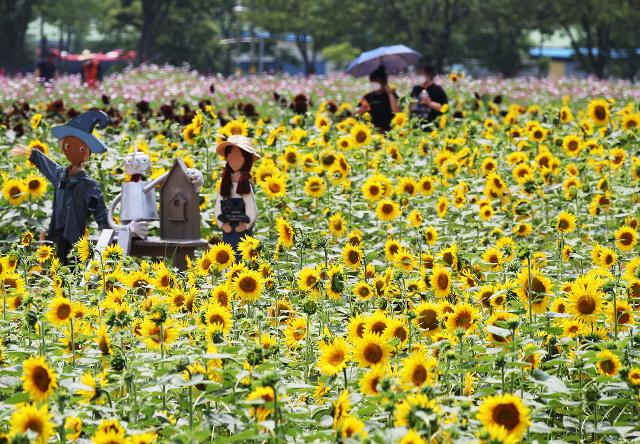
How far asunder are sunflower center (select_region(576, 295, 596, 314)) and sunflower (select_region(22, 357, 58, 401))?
1976 millimetres

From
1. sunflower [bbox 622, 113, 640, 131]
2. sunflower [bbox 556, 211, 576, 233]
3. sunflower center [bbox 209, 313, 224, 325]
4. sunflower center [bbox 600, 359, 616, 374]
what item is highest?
sunflower [bbox 622, 113, 640, 131]

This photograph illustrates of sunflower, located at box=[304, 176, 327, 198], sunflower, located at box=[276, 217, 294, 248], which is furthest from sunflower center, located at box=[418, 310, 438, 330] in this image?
sunflower, located at box=[304, 176, 327, 198]

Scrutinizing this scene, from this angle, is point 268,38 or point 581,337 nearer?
point 581,337

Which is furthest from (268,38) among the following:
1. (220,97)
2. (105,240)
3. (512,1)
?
(105,240)

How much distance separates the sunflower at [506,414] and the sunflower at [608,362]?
32.9 inches

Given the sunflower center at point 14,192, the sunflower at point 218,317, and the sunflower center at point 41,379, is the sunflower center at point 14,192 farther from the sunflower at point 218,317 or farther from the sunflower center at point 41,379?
the sunflower center at point 41,379

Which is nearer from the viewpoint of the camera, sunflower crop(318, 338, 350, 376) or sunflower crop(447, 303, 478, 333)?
sunflower crop(318, 338, 350, 376)

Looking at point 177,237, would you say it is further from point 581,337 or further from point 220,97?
point 220,97

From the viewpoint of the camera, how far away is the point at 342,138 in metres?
9.55

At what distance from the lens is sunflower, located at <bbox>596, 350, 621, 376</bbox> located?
4241mm

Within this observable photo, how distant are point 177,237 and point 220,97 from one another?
402 inches

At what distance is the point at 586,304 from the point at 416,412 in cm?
157

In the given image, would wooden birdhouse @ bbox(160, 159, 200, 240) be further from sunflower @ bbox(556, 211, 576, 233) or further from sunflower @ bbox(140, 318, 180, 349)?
sunflower @ bbox(140, 318, 180, 349)

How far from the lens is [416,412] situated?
3.33 metres
